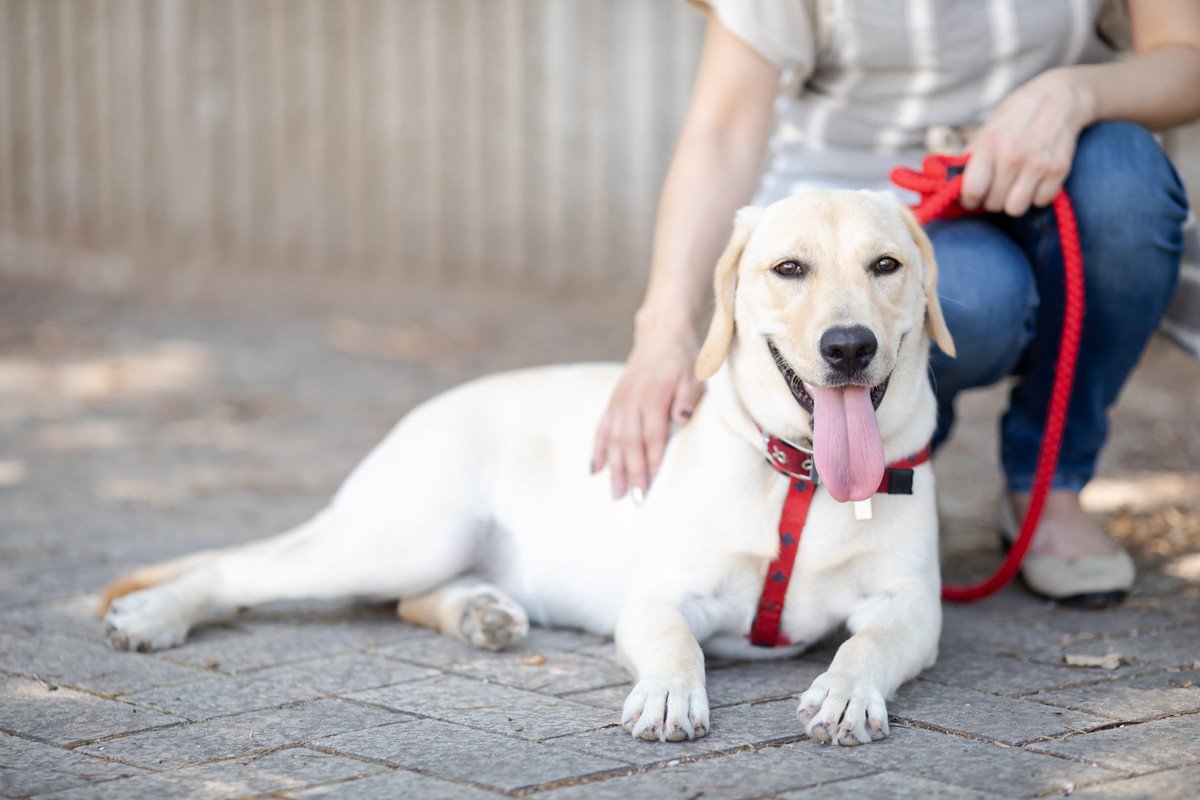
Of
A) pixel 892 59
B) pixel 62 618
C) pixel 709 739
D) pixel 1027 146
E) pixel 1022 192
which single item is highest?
pixel 892 59

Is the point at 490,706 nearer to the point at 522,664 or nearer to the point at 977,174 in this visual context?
the point at 522,664

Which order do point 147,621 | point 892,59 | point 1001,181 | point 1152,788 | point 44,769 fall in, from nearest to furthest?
1. point 1152,788
2. point 44,769
3. point 147,621
4. point 1001,181
5. point 892,59

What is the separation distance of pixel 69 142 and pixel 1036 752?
30.0 feet

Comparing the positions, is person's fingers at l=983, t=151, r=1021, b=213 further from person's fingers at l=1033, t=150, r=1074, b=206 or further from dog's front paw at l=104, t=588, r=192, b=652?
dog's front paw at l=104, t=588, r=192, b=652

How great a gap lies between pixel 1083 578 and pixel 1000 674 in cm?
69

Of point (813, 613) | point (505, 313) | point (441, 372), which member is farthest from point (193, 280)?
point (813, 613)

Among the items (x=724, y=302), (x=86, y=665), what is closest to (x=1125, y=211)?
(x=724, y=302)

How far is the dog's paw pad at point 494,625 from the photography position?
3.00 meters

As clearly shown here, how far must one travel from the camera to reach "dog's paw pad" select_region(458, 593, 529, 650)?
300 centimetres

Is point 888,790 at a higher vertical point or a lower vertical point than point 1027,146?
lower

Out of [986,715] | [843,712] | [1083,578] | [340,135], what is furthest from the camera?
[340,135]

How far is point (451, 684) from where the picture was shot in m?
2.75

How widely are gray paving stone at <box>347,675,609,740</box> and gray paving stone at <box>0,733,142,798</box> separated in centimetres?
53

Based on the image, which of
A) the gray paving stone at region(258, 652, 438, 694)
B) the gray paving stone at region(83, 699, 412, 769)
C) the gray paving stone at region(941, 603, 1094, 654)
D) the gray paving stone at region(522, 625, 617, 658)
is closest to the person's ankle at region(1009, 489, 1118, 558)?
the gray paving stone at region(941, 603, 1094, 654)
